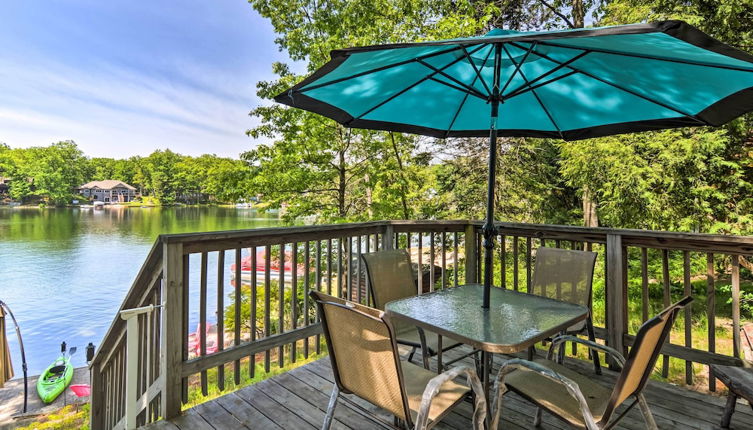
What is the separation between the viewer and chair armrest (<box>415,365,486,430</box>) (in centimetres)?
136

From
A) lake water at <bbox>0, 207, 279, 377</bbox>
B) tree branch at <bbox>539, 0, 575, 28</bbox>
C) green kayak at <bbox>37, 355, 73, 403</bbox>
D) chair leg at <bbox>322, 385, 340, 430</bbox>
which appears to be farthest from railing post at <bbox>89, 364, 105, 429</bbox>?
tree branch at <bbox>539, 0, 575, 28</bbox>

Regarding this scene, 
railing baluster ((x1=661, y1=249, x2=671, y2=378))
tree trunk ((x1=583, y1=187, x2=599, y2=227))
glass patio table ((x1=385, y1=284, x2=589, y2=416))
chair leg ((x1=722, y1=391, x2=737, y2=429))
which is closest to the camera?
glass patio table ((x1=385, y1=284, x2=589, y2=416))

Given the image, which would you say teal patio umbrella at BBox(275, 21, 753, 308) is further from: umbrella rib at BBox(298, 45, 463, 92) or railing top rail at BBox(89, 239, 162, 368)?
railing top rail at BBox(89, 239, 162, 368)

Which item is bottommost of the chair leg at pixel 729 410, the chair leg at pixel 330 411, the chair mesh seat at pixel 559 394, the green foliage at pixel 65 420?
the green foliage at pixel 65 420

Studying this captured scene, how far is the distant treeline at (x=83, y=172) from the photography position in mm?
28003

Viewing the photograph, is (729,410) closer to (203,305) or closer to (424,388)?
(424,388)

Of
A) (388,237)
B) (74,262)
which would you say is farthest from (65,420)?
(74,262)

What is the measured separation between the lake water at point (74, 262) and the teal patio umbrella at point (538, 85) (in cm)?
989

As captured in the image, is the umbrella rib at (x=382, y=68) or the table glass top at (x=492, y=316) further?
the umbrella rib at (x=382, y=68)

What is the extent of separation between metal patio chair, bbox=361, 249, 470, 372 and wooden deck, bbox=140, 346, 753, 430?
503mm

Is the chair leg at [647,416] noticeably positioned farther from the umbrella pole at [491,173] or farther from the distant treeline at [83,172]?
the distant treeline at [83,172]

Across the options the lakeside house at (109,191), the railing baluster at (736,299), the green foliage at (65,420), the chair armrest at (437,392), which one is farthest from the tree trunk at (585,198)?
the lakeside house at (109,191)

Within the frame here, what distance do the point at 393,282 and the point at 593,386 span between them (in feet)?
4.56

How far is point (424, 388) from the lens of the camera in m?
1.68
